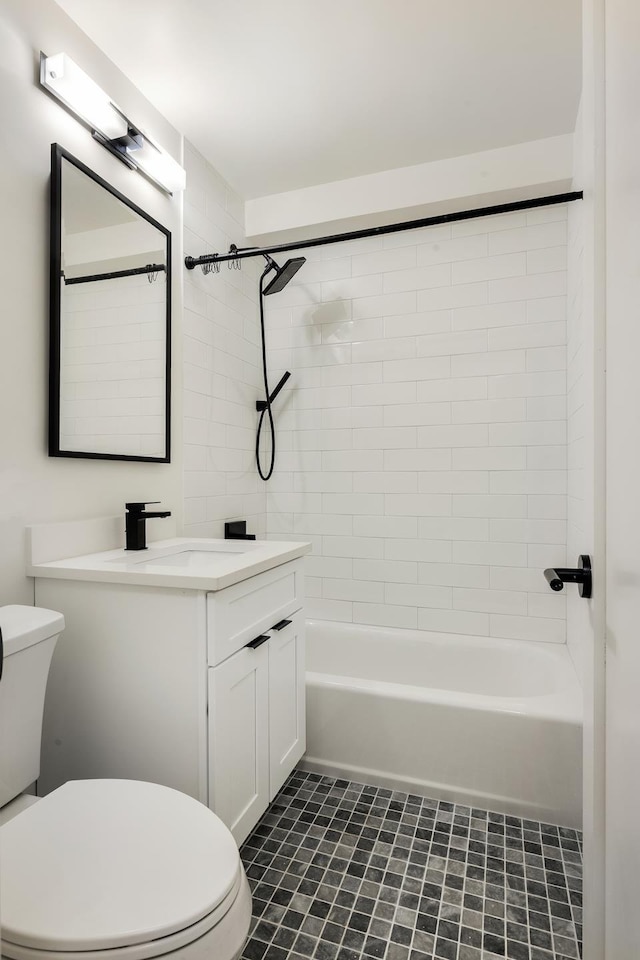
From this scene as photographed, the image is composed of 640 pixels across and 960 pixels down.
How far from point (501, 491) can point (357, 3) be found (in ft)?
6.48

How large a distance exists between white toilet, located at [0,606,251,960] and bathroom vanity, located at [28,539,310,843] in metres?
0.21

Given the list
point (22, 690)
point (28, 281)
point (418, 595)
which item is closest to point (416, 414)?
point (418, 595)

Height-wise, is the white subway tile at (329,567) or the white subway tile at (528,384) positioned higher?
the white subway tile at (528,384)

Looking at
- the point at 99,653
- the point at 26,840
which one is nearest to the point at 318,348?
the point at 99,653

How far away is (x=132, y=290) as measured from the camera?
1.88 m

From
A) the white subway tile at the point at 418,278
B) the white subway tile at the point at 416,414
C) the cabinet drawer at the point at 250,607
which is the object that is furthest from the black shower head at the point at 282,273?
the cabinet drawer at the point at 250,607

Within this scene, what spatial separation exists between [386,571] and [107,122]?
224cm

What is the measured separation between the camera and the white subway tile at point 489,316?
2.51m

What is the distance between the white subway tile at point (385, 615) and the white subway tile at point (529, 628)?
408mm

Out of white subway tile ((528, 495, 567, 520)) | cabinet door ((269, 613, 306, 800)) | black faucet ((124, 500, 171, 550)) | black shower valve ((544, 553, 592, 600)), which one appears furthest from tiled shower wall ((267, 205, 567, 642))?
black shower valve ((544, 553, 592, 600))

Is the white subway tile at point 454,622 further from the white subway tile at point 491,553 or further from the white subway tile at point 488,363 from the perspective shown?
the white subway tile at point 488,363

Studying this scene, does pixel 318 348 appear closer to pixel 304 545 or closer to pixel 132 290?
pixel 132 290

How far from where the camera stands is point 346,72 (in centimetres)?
188

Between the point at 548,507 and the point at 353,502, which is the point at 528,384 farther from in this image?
the point at 353,502
